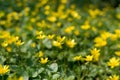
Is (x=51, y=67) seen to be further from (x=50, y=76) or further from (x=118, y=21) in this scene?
(x=118, y=21)

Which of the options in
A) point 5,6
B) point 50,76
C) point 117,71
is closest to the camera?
point 50,76

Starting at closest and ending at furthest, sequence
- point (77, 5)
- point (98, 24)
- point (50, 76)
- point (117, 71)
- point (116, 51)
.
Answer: point (50, 76)
point (117, 71)
point (116, 51)
point (98, 24)
point (77, 5)

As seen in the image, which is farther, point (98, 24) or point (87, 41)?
point (98, 24)

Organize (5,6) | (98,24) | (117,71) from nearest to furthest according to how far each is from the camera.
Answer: (117,71) < (98,24) < (5,6)

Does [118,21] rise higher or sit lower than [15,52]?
lower

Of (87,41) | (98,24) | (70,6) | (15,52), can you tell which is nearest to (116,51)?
(87,41)

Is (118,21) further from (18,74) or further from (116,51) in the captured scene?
(18,74)

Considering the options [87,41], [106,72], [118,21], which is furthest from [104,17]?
[106,72]

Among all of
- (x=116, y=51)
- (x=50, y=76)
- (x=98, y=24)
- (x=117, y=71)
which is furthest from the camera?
(x=98, y=24)

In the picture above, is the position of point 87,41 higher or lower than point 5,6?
lower
